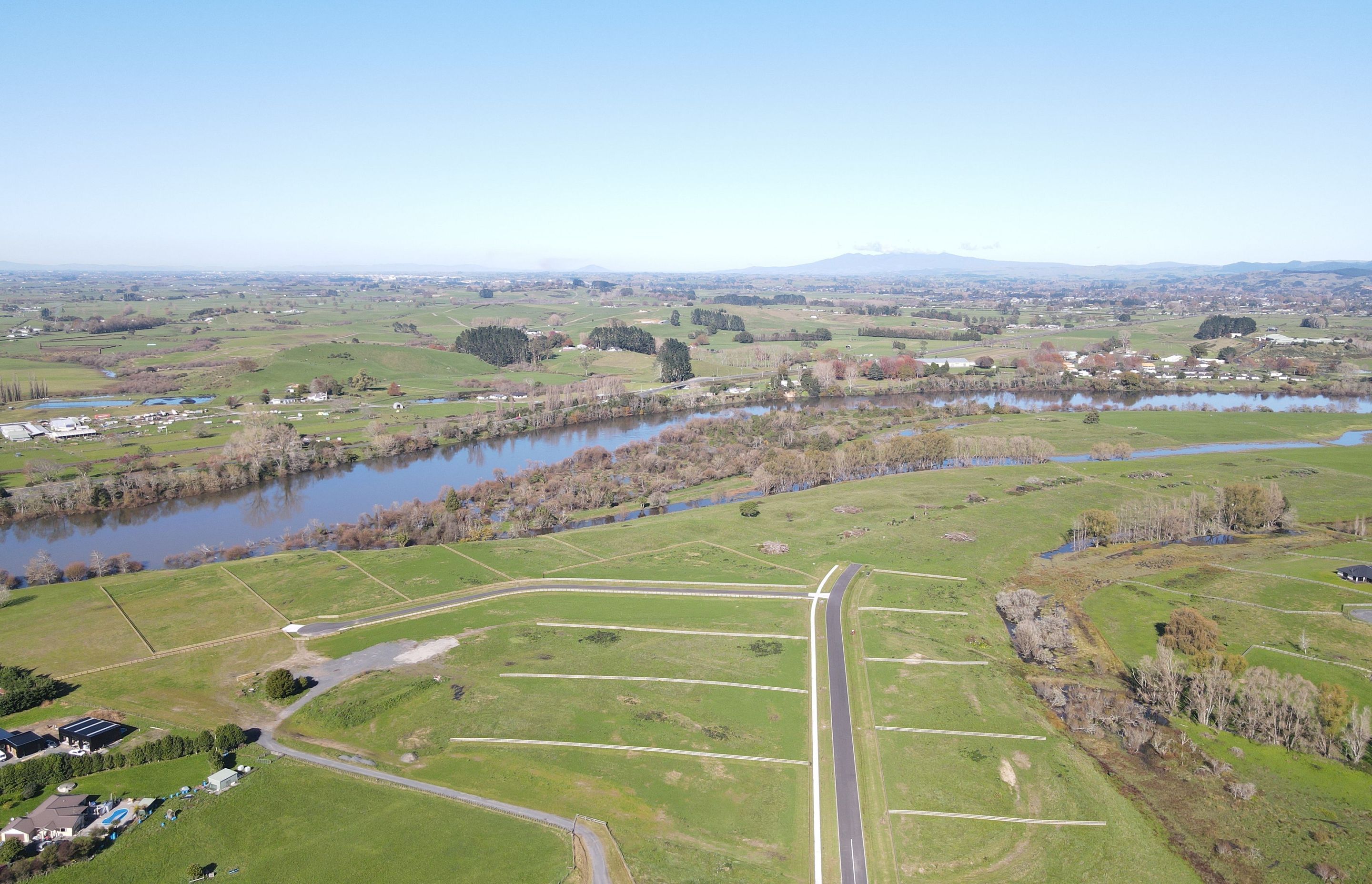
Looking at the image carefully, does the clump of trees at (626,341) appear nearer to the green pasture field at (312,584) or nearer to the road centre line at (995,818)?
the green pasture field at (312,584)

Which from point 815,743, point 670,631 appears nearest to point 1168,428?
point 670,631

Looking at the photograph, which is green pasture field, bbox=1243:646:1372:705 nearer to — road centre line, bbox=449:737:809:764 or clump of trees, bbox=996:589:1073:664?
clump of trees, bbox=996:589:1073:664

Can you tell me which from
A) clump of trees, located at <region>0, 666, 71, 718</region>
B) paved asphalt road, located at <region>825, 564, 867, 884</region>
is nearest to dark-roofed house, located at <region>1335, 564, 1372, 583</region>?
paved asphalt road, located at <region>825, 564, 867, 884</region>

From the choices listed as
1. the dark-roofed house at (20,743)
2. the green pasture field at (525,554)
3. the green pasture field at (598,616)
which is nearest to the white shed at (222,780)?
the dark-roofed house at (20,743)

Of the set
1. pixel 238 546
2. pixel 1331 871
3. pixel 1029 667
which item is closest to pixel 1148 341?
pixel 1029 667

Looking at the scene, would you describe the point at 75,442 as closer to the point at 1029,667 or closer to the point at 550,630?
the point at 550,630
